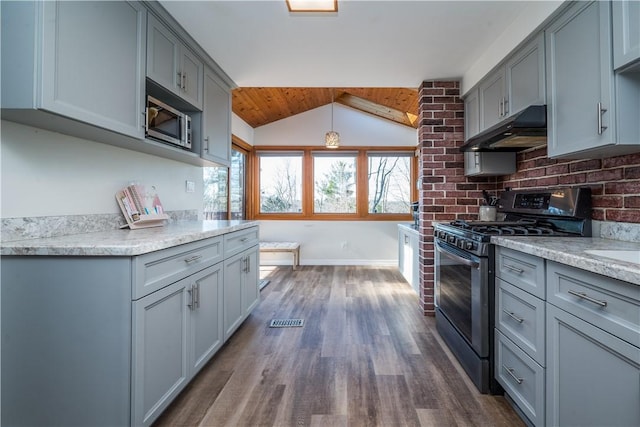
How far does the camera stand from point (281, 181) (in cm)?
519

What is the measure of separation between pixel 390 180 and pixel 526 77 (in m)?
3.24

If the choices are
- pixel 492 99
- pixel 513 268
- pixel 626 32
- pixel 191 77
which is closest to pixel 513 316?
pixel 513 268

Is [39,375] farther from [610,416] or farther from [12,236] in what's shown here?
[610,416]

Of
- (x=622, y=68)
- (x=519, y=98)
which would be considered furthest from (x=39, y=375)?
(x=519, y=98)

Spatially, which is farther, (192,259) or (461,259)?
(461,259)

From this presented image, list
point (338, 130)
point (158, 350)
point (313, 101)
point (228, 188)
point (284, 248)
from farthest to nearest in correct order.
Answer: point (338, 130) < point (313, 101) < point (284, 248) < point (228, 188) < point (158, 350)

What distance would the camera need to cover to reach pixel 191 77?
2.20 meters

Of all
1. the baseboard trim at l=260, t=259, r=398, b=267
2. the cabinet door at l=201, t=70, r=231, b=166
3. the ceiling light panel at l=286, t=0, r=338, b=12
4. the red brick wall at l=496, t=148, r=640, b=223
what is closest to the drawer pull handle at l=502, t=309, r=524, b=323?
the red brick wall at l=496, t=148, r=640, b=223

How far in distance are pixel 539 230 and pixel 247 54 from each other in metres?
2.48

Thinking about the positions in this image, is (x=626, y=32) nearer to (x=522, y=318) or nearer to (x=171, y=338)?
(x=522, y=318)

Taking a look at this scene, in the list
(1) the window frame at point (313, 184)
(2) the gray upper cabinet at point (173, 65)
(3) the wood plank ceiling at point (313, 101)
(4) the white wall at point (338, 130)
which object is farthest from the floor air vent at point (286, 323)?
(4) the white wall at point (338, 130)

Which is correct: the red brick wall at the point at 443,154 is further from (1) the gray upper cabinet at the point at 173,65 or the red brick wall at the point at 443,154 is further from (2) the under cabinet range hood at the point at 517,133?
(1) the gray upper cabinet at the point at 173,65

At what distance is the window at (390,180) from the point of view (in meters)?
5.11

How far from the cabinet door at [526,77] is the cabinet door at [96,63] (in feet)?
7.84
